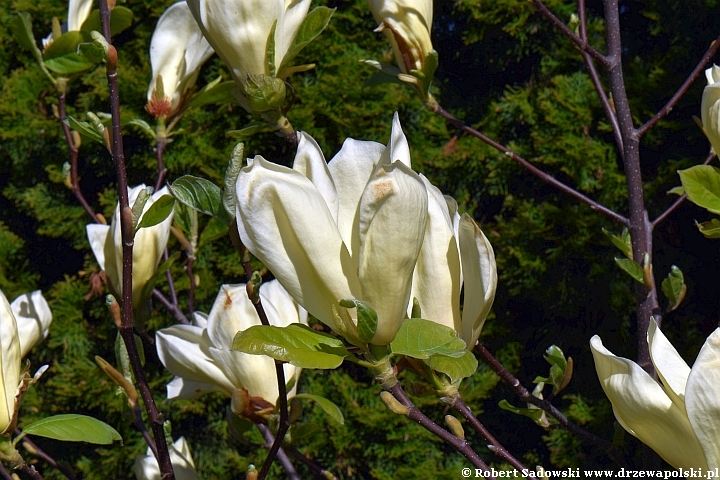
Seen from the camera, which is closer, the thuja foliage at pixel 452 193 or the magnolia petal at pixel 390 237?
the magnolia petal at pixel 390 237

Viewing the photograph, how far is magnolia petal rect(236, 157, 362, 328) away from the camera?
1.36ft

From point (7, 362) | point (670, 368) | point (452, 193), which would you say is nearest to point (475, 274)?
point (670, 368)

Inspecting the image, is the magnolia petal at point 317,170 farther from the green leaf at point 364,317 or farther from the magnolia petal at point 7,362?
the magnolia petal at point 7,362

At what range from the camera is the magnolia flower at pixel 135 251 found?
75cm

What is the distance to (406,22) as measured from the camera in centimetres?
79

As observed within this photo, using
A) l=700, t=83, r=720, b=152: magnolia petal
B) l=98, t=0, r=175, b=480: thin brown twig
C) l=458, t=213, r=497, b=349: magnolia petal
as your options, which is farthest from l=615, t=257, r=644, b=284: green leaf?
l=98, t=0, r=175, b=480: thin brown twig

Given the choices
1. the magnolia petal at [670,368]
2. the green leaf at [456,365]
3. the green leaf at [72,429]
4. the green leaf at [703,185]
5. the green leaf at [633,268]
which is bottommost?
the green leaf at [72,429]

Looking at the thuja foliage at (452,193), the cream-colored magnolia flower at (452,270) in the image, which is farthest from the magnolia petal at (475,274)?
the thuja foliage at (452,193)

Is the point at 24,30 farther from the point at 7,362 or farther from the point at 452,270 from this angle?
the point at 452,270

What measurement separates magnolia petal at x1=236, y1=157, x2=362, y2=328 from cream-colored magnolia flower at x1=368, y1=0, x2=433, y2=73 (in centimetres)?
42

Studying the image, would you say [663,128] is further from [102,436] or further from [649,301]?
[102,436]

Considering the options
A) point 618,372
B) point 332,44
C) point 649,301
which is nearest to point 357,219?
point 618,372

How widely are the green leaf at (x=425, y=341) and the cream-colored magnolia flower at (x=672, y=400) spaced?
0.09m

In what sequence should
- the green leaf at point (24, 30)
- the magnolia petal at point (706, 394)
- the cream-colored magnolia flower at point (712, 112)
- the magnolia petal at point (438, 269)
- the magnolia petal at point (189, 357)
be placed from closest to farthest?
the magnolia petal at point (706, 394) < the magnolia petal at point (438, 269) < the cream-colored magnolia flower at point (712, 112) < the magnolia petal at point (189, 357) < the green leaf at point (24, 30)
